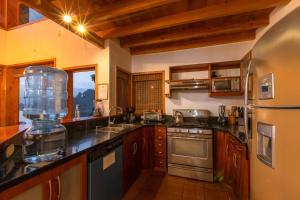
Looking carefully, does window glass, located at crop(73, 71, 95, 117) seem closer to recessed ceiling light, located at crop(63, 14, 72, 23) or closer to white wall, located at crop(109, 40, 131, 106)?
white wall, located at crop(109, 40, 131, 106)

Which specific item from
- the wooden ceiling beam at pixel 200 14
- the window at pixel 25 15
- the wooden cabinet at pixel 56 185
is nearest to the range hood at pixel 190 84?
the wooden ceiling beam at pixel 200 14

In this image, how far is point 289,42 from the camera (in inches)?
36.0

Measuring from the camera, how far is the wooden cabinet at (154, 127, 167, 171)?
2801 millimetres

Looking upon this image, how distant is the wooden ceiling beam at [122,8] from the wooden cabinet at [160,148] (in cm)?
197

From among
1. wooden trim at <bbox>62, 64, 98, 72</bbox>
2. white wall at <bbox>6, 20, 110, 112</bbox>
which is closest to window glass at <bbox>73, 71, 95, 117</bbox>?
wooden trim at <bbox>62, 64, 98, 72</bbox>

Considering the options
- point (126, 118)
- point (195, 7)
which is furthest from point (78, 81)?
point (195, 7)

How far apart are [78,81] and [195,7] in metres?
2.61

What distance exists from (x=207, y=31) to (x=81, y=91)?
2744mm

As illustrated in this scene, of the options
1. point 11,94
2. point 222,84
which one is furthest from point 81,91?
point 222,84

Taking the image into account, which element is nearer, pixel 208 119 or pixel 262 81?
pixel 262 81

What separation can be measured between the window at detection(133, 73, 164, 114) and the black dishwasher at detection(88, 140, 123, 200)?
1.79 metres

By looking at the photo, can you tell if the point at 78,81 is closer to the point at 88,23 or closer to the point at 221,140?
the point at 88,23

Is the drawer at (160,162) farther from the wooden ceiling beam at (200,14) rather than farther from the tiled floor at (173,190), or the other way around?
the wooden ceiling beam at (200,14)

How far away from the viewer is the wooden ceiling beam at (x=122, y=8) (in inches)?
71.8
